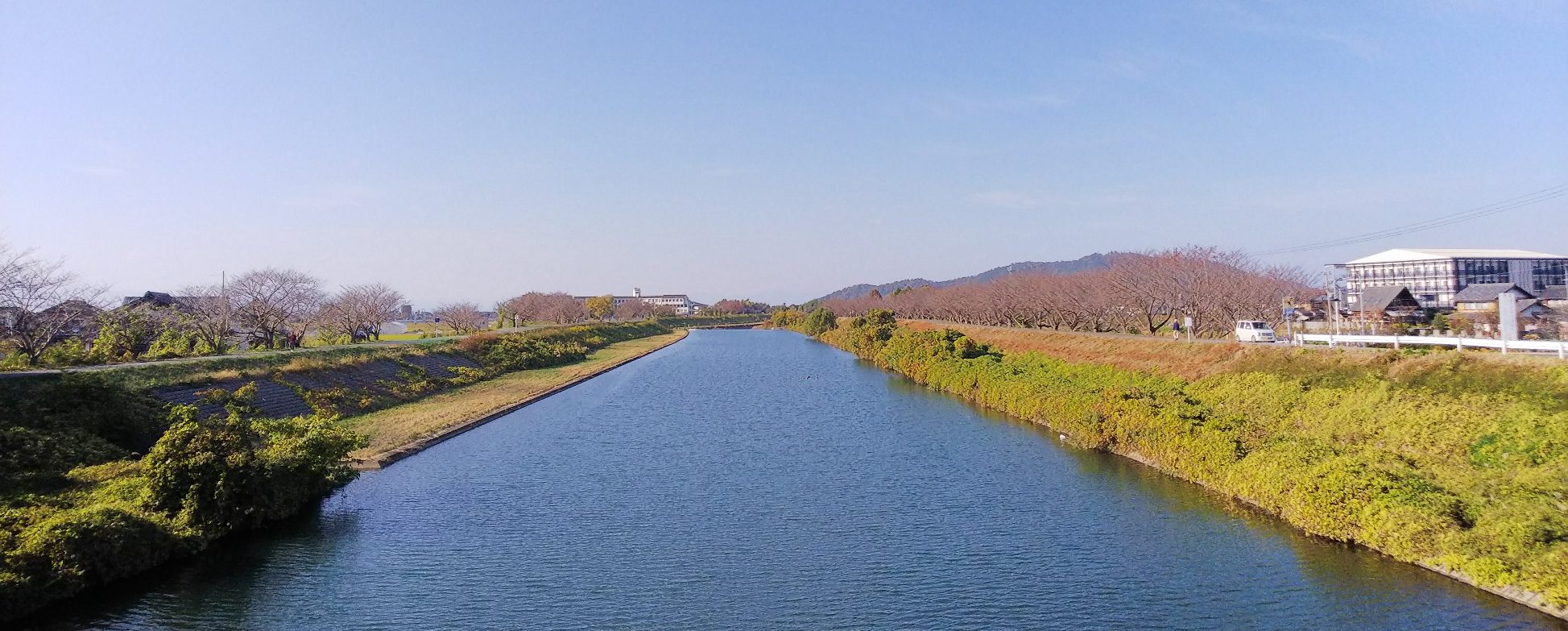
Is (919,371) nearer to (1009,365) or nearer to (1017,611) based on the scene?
(1009,365)

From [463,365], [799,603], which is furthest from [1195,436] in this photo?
[463,365]

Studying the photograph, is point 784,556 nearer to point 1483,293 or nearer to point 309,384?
point 309,384

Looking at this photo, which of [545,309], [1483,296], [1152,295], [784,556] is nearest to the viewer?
[784,556]

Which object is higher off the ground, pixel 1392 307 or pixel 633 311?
pixel 633 311

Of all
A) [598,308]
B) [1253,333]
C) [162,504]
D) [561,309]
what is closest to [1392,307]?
[1253,333]

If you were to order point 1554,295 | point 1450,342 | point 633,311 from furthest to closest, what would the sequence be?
point 633,311
point 1554,295
point 1450,342

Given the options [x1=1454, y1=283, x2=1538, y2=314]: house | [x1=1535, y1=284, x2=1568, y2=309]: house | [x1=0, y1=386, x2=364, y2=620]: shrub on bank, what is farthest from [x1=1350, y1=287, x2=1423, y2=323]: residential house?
[x1=0, y1=386, x2=364, y2=620]: shrub on bank
